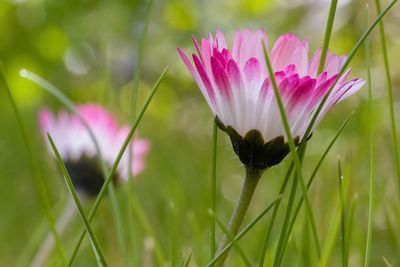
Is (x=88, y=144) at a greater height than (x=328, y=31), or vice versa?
(x=88, y=144)

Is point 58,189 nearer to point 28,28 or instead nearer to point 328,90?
point 28,28

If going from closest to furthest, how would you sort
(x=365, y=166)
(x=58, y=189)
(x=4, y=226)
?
(x=4, y=226)
(x=365, y=166)
(x=58, y=189)

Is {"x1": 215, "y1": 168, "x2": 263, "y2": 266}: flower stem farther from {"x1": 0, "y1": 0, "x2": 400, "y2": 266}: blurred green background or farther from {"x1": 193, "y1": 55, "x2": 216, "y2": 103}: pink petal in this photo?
{"x1": 0, "y1": 0, "x2": 400, "y2": 266}: blurred green background

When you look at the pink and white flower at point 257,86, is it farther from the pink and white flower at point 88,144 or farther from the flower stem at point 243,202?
the pink and white flower at point 88,144

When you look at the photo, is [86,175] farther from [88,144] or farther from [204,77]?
[204,77]

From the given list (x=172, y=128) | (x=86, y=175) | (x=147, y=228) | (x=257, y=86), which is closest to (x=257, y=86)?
(x=257, y=86)

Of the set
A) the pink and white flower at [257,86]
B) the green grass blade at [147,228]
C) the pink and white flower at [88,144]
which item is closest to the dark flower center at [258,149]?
the pink and white flower at [257,86]

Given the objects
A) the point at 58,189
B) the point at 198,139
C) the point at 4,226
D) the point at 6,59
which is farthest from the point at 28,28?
the point at 198,139

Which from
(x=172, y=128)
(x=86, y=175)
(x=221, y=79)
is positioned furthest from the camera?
(x=172, y=128)
